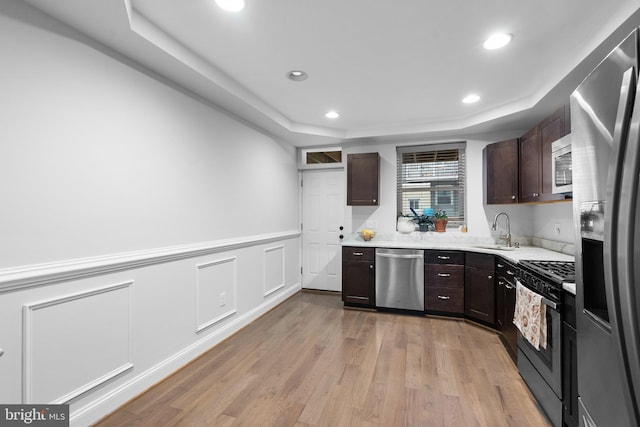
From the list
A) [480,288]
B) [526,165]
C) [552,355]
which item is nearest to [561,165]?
[526,165]

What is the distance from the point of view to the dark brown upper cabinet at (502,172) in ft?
11.6

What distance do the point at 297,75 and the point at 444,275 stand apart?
9.52 feet

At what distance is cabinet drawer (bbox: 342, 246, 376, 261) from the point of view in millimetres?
4121

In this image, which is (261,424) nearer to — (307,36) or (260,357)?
(260,357)

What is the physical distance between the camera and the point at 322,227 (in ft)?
16.8

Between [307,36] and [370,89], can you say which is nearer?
[307,36]

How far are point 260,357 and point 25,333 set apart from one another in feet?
5.67

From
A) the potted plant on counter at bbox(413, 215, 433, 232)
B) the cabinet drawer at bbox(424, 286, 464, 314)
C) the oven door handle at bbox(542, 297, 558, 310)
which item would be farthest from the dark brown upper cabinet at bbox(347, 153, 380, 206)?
the oven door handle at bbox(542, 297, 558, 310)

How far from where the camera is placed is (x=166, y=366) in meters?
2.46

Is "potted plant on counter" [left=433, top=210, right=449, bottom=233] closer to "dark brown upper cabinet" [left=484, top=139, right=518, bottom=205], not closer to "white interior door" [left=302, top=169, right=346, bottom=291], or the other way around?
"dark brown upper cabinet" [left=484, top=139, right=518, bottom=205]

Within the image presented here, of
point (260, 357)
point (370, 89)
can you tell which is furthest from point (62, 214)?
point (370, 89)

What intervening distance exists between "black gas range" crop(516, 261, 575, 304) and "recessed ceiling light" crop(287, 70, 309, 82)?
2457 mm

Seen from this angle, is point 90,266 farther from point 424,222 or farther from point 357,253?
point 424,222

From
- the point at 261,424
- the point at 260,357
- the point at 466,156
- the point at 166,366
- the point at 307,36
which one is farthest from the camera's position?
the point at 466,156
